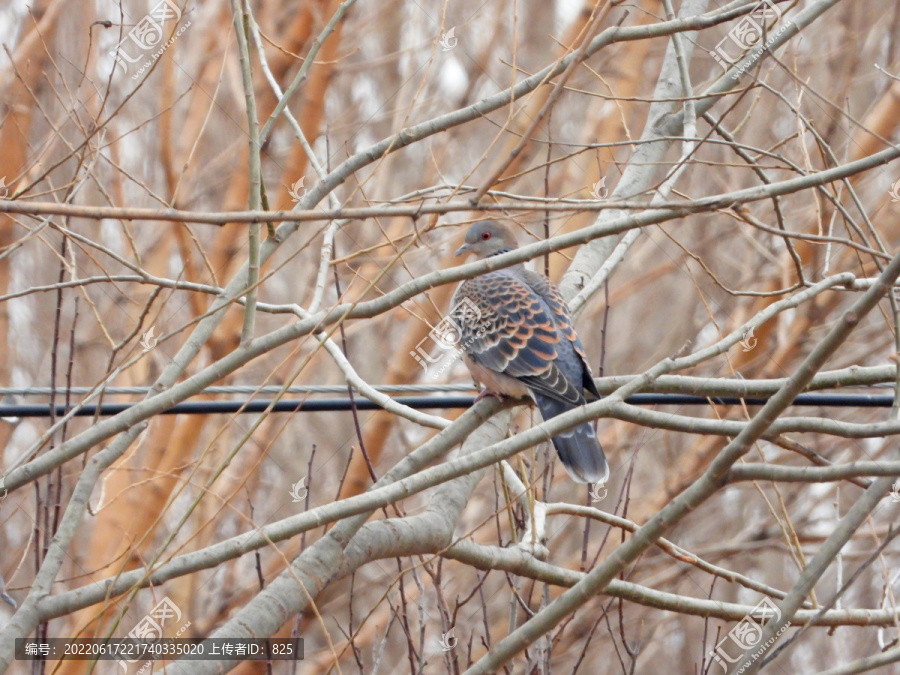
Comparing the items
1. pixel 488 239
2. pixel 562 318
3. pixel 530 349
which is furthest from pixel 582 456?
pixel 488 239

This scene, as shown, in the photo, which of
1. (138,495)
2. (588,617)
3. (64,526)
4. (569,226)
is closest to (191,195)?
(138,495)

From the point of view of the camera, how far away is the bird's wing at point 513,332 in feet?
15.6

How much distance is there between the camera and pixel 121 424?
8.93 feet

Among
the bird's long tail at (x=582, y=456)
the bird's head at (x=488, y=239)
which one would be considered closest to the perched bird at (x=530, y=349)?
the bird's long tail at (x=582, y=456)

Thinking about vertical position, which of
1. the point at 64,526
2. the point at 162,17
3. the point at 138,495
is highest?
the point at 162,17

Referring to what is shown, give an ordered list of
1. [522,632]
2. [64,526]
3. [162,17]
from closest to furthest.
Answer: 1. [522,632]
2. [64,526]
3. [162,17]

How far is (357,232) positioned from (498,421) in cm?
484

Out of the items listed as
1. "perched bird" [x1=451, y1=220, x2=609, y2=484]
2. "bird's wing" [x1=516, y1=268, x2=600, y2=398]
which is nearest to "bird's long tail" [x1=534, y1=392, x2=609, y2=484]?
"perched bird" [x1=451, y1=220, x2=609, y2=484]

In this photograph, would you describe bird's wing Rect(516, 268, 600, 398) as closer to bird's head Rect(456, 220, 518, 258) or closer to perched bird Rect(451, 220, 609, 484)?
perched bird Rect(451, 220, 609, 484)

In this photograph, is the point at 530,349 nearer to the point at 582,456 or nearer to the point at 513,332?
the point at 513,332

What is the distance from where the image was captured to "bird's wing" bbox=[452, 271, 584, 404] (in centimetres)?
476

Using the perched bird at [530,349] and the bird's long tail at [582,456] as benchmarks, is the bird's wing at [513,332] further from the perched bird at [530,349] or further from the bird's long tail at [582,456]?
the bird's long tail at [582,456]

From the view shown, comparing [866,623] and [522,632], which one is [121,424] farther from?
[866,623]

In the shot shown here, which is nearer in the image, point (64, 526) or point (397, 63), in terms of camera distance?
point (64, 526)
